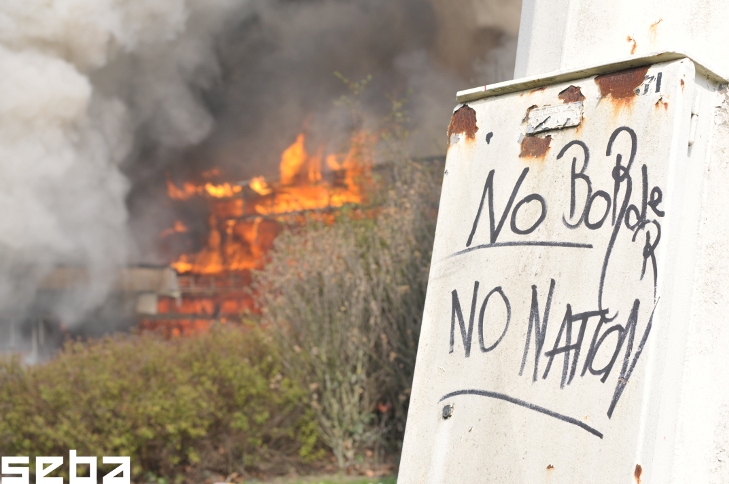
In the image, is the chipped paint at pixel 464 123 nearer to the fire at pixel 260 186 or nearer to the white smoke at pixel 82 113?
the white smoke at pixel 82 113

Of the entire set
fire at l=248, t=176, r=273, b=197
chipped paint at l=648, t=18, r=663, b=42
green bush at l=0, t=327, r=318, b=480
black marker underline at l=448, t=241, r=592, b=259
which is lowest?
green bush at l=0, t=327, r=318, b=480

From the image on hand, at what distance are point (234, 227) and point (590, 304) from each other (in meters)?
9.48

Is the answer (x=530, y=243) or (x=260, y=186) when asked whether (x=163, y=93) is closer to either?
(x=260, y=186)

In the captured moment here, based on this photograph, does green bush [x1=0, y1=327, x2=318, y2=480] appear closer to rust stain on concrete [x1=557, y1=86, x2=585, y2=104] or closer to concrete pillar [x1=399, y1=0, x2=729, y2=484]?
concrete pillar [x1=399, y1=0, x2=729, y2=484]

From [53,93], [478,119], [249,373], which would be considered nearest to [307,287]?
[249,373]

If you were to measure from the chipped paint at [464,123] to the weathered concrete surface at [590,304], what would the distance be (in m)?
0.08

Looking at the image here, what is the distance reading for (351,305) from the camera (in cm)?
632

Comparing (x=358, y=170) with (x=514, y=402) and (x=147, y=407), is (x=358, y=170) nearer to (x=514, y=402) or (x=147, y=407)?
(x=147, y=407)

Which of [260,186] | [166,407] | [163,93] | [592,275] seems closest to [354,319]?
[166,407]

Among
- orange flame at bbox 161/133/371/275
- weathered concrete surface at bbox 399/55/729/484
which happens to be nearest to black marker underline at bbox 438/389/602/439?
weathered concrete surface at bbox 399/55/729/484

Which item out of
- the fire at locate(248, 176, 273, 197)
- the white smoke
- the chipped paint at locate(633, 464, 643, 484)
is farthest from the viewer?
the fire at locate(248, 176, 273, 197)

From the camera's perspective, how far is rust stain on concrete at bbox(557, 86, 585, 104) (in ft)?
6.72

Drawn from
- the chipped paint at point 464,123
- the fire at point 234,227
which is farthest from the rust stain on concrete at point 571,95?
the fire at point 234,227

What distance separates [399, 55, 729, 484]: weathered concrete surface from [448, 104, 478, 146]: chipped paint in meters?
0.08
